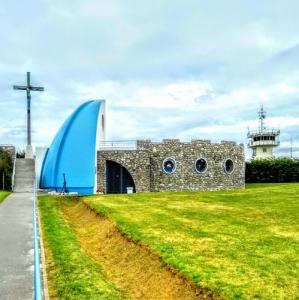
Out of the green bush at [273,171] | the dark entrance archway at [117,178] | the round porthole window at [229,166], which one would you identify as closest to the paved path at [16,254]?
the dark entrance archway at [117,178]

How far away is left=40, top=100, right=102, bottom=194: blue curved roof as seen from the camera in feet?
104

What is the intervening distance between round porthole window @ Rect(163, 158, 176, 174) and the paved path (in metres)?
→ 16.1

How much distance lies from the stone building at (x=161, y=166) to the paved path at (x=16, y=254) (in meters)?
14.7

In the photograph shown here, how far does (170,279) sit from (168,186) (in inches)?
983

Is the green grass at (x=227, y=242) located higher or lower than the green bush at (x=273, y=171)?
lower

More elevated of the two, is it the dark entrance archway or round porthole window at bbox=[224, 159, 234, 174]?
round porthole window at bbox=[224, 159, 234, 174]

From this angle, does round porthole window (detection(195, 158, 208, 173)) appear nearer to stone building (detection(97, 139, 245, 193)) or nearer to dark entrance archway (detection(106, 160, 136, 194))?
stone building (detection(97, 139, 245, 193))

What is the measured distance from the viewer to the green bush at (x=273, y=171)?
157ft

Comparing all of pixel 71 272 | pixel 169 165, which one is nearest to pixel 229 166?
pixel 169 165

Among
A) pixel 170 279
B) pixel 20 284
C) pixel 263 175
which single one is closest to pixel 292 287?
pixel 170 279

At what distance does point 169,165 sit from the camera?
3328cm

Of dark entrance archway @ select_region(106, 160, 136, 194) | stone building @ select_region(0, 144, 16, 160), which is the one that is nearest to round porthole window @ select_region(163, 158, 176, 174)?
dark entrance archway @ select_region(106, 160, 136, 194)

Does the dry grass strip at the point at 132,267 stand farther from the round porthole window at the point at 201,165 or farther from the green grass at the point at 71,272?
the round porthole window at the point at 201,165

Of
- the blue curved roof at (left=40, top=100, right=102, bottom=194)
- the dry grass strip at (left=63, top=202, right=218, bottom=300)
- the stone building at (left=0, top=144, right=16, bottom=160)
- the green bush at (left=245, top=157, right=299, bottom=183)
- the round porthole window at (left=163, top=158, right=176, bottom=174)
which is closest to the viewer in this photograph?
the dry grass strip at (left=63, top=202, right=218, bottom=300)
